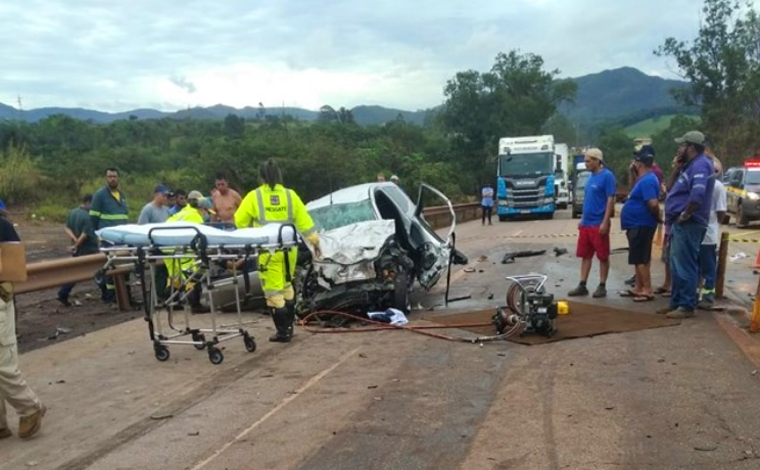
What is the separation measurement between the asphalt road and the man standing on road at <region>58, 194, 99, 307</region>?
131 inches

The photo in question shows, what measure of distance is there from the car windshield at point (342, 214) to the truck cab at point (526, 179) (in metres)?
20.8

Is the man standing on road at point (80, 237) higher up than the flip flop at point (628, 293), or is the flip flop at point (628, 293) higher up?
the man standing on road at point (80, 237)

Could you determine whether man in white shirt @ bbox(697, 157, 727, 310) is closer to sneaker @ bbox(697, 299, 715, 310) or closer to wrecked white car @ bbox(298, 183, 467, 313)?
sneaker @ bbox(697, 299, 715, 310)

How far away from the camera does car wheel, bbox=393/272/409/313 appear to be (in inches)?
355

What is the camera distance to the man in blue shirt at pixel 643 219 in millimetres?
9156

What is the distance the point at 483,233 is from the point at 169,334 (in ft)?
53.1

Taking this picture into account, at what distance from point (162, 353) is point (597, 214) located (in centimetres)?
590

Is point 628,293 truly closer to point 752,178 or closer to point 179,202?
point 179,202

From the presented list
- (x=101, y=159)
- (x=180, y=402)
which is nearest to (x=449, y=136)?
(x=101, y=159)

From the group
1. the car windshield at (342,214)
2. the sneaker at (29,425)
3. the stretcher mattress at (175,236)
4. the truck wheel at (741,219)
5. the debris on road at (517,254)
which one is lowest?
the truck wheel at (741,219)

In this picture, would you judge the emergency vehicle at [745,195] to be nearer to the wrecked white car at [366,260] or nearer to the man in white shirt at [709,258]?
the man in white shirt at [709,258]

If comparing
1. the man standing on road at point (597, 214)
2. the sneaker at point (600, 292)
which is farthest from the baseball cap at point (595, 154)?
the sneaker at point (600, 292)

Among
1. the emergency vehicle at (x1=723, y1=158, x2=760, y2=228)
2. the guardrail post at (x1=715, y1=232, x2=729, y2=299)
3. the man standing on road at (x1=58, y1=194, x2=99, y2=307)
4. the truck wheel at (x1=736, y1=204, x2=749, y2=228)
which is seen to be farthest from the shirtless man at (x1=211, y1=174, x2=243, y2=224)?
A: the truck wheel at (x1=736, y1=204, x2=749, y2=228)

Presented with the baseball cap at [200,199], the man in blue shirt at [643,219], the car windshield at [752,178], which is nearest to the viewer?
the man in blue shirt at [643,219]
